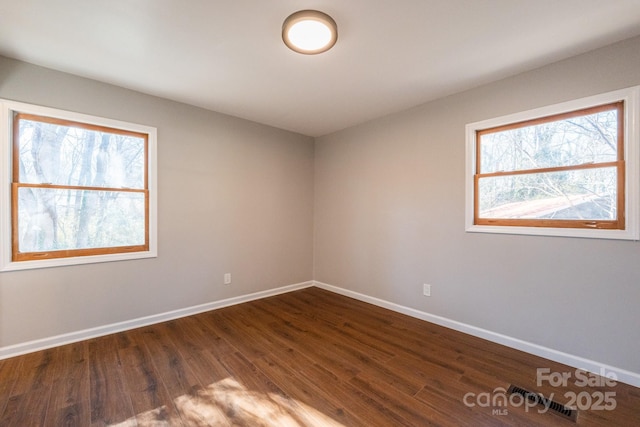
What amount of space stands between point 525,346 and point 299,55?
3280mm

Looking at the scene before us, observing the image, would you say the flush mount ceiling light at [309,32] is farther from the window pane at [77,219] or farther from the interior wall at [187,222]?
the window pane at [77,219]

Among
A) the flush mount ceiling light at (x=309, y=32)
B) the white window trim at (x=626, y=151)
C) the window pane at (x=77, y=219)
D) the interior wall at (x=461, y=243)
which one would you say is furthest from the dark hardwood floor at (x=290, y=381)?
the flush mount ceiling light at (x=309, y=32)

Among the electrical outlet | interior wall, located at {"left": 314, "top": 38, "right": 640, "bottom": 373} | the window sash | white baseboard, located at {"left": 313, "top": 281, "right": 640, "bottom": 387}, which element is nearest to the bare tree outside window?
interior wall, located at {"left": 314, "top": 38, "right": 640, "bottom": 373}

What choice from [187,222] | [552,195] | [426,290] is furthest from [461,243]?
[187,222]

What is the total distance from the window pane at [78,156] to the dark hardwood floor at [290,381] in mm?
1591

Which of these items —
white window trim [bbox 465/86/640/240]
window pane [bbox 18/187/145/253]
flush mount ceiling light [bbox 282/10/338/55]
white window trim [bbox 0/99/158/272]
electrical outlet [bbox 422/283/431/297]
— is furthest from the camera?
electrical outlet [bbox 422/283/431/297]

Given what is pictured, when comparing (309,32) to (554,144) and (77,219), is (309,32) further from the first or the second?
(77,219)

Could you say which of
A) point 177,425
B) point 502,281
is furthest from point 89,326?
point 502,281

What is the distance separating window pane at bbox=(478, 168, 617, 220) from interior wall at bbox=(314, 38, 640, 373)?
223 millimetres

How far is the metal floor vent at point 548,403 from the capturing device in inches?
66.5

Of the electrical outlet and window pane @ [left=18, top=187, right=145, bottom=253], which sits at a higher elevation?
window pane @ [left=18, top=187, right=145, bottom=253]

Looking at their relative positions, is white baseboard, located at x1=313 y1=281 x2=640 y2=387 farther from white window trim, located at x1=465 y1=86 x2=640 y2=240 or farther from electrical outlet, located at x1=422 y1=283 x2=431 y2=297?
white window trim, located at x1=465 y1=86 x2=640 y2=240

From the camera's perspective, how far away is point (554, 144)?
2.36m

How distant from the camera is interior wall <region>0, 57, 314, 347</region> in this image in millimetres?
2422
